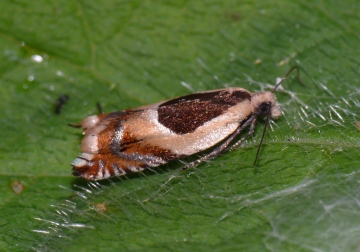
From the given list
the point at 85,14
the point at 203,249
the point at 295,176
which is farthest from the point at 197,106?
the point at 85,14

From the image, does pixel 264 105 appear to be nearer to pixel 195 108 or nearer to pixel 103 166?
pixel 195 108

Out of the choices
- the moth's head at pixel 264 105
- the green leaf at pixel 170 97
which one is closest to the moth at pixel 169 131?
the moth's head at pixel 264 105

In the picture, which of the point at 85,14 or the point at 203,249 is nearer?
the point at 203,249

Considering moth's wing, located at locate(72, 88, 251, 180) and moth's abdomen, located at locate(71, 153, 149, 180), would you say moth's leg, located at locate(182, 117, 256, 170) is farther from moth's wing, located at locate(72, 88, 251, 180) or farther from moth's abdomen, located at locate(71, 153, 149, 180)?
moth's abdomen, located at locate(71, 153, 149, 180)

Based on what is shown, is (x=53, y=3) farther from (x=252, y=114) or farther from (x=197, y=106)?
(x=252, y=114)

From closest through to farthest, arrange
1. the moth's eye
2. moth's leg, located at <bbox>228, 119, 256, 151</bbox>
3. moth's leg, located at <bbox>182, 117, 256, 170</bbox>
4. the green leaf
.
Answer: the green leaf → moth's leg, located at <bbox>182, 117, 256, 170</bbox> → moth's leg, located at <bbox>228, 119, 256, 151</bbox> → the moth's eye

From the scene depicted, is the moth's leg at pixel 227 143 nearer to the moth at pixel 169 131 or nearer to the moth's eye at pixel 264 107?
the moth at pixel 169 131

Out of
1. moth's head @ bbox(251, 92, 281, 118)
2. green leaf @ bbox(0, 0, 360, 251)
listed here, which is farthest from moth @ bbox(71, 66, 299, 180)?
green leaf @ bbox(0, 0, 360, 251)
